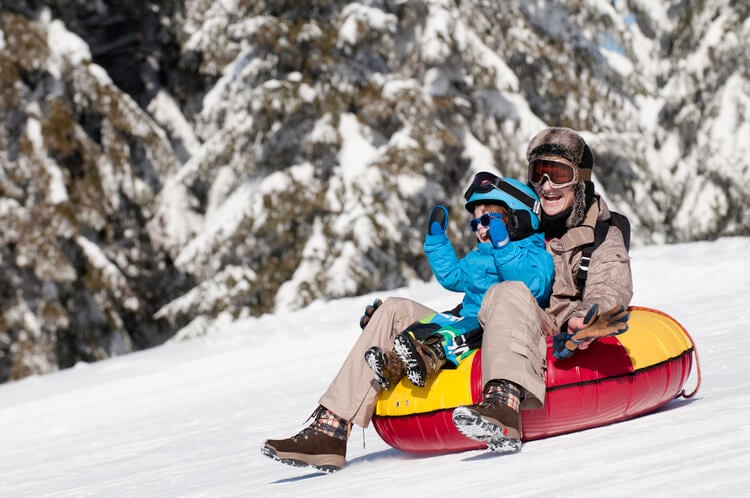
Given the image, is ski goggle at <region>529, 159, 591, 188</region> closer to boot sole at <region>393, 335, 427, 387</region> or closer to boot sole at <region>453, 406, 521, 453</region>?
boot sole at <region>393, 335, 427, 387</region>

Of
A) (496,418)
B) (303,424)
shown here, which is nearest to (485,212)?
(496,418)

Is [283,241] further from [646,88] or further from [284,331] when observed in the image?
[646,88]

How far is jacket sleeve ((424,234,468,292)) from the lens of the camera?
13.0 ft

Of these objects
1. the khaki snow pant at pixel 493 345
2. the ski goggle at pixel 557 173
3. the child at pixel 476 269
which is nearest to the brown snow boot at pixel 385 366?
the child at pixel 476 269

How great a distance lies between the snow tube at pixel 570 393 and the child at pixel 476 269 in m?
0.10

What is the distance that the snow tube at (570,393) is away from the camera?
3.52 metres

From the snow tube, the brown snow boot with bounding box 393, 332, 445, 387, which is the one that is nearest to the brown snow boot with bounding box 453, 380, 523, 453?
the snow tube

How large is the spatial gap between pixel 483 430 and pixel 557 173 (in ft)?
4.23

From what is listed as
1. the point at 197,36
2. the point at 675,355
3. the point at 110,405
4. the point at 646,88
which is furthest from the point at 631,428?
the point at 646,88

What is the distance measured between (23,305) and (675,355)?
34.5 ft

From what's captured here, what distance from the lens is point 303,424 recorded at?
386 centimetres

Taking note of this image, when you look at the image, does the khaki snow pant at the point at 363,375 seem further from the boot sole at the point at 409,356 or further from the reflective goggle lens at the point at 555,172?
the reflective goggle lens at the point at 555,172

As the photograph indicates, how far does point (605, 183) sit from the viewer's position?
1391 cm

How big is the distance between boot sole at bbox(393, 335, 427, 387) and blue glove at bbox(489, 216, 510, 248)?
573mm
